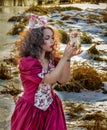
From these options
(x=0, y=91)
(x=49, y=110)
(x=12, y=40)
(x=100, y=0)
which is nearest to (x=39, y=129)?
(x=49, y=110)

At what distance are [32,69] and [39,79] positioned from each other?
0.31 ft

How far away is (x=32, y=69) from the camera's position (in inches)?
158

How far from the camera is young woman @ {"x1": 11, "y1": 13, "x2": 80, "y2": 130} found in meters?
4.04

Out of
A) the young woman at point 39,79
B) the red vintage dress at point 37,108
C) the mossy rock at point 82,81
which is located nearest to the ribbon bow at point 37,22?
the young woman at point 39,79

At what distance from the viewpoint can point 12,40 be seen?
12.8 m

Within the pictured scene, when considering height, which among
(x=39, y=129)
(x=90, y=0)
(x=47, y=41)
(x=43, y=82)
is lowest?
(x=90, y=0)

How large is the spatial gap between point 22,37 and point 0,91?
3.17m

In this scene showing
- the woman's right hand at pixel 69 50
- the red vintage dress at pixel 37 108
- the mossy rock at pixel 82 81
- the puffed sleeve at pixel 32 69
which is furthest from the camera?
the mossy rock at pixel 82 81

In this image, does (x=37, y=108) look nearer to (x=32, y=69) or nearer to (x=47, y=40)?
(x=32, y=69)

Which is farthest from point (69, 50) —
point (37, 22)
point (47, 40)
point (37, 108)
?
point (37, 108)

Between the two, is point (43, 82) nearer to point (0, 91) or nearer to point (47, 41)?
point (47, 41)

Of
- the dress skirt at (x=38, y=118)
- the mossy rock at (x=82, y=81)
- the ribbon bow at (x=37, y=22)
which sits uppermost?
the ribbon bow at (x=37, y=22)

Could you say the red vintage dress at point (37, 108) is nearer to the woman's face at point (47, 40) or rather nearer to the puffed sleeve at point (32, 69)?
the puffed sleeve at point (32, 69)

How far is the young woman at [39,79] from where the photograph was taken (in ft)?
13.3
